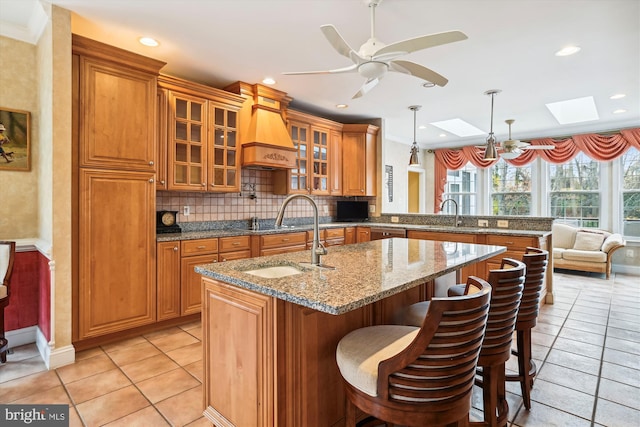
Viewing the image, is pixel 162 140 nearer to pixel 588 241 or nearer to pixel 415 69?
pixel 415 69

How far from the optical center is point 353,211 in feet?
19.0

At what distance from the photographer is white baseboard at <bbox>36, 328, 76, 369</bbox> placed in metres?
2.45

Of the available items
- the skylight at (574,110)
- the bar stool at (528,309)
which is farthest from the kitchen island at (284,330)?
the skylight at (574,110)

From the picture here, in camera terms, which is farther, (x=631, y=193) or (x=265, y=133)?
(x=631, y=193)

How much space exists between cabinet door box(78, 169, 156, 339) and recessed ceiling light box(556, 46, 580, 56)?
3.97 metres

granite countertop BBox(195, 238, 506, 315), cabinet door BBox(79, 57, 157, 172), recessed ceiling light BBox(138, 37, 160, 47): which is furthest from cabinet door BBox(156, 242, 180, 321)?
recessed ceiling light BBox(138, 37, 160, 47)

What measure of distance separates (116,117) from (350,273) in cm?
245

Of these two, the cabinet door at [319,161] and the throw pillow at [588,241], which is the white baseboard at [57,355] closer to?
the cabinet door at [319,161]

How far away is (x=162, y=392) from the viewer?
7.08ft

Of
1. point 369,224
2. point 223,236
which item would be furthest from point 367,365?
point 369,224

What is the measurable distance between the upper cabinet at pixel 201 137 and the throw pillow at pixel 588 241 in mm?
5844

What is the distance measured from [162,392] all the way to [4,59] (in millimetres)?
3062

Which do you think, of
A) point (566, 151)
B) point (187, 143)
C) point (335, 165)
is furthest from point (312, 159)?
point (566, 151)

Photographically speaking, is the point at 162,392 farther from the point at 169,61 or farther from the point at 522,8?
the point at 522,8
